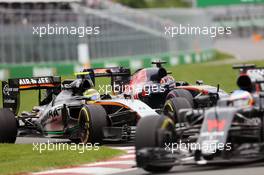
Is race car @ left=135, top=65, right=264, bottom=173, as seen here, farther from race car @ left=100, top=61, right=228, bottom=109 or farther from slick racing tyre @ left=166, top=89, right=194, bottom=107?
race car @ left=100, top=61, right=228, bottom=109

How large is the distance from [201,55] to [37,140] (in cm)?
3958

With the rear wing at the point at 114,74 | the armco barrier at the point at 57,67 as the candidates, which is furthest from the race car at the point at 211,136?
the armco barrier at the point at 57,67

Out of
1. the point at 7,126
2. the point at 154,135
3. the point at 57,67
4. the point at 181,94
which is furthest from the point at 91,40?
the point at 154,135

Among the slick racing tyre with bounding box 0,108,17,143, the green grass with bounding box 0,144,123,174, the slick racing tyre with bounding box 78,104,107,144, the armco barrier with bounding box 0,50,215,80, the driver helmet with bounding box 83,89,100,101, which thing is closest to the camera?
the green grass with bounding box 0,144,123,174

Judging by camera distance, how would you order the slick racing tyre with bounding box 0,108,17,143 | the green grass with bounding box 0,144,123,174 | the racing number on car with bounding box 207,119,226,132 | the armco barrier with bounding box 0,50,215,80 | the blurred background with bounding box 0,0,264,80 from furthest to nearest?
the blurred background with bounding box 0,0,264,80, the armco barrier with bounding box 0,50,215,80, the slick racing tyre with bounding box 0,108,17,143, the green grass with bounding box 0,144,123,174, the racing number on car with bounding box 207,119,226,132

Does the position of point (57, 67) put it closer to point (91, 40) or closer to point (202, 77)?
point (91, 40)

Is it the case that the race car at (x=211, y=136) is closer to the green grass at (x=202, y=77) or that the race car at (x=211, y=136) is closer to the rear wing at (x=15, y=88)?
the rear wing at (x=15, y=88)

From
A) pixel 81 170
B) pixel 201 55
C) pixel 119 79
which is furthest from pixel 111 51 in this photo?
pixel 81 170

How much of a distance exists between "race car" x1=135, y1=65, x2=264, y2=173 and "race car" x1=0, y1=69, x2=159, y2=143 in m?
3.91

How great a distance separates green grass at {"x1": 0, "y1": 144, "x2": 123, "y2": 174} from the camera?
628 inches

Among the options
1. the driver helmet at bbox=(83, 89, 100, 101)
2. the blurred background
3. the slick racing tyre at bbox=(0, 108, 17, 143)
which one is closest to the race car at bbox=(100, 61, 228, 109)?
the driver helmet at bbox=(83, 89, 100, 101)

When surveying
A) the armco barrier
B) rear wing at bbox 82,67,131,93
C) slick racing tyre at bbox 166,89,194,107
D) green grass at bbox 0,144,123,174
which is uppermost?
the armco barrier

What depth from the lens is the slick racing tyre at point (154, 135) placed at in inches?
557

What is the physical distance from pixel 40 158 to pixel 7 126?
3739 mm
